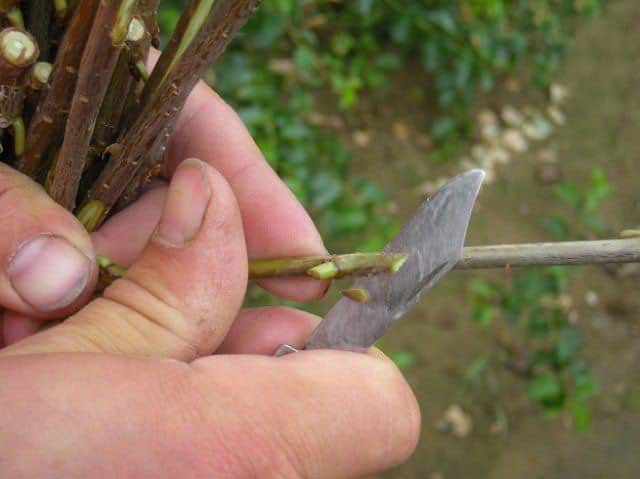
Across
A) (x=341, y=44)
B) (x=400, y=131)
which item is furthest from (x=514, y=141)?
(x=341, y=44)

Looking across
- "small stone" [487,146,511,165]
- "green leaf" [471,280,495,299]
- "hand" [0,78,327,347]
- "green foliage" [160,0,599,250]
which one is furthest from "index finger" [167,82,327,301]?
"small stone" [487,146,511,165]

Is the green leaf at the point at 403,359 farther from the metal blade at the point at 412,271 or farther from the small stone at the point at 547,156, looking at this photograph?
the metal blade at the point at 412,271

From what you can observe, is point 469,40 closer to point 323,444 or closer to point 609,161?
point 609,161

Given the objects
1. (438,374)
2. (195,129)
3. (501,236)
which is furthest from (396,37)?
(195,129)

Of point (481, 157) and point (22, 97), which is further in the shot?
point (481, 157)

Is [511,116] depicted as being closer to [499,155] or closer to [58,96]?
[499,155]

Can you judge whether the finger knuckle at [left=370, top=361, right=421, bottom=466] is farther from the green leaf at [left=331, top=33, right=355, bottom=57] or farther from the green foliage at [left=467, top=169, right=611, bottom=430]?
the green leaf at [left=331, top=33, right=355, bottom=57]

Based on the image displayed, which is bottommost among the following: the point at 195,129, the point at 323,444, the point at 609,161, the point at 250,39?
the point at 609,161
